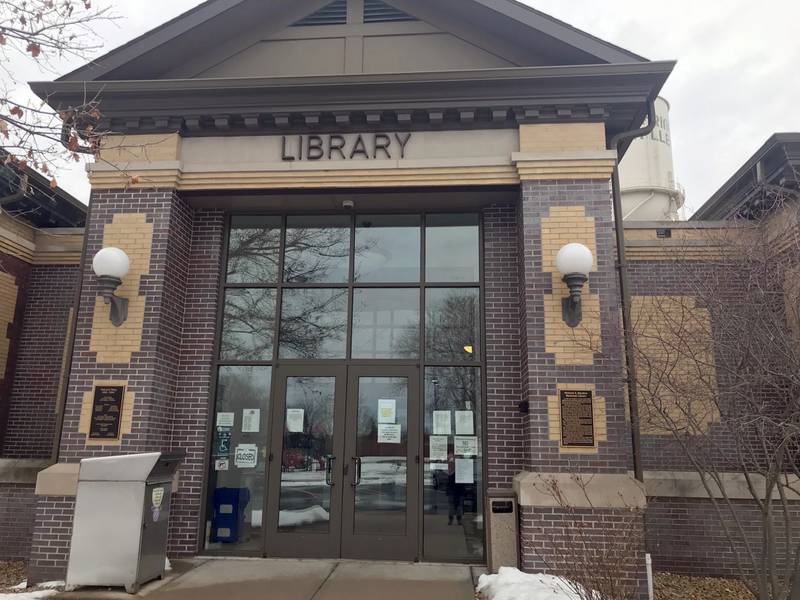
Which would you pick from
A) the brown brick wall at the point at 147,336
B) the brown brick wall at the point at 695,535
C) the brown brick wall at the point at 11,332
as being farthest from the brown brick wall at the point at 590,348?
the brown brick wall at the point at 11,332

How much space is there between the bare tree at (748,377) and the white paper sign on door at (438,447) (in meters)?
2.64

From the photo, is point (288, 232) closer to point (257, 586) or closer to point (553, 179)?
point (553, 179)

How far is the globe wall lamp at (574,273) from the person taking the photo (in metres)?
7.43

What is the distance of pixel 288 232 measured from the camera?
31.2ft

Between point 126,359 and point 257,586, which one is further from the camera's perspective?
point 126,359

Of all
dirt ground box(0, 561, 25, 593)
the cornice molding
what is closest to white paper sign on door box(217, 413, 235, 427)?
dirt ground box(0, 561, 25, 593)

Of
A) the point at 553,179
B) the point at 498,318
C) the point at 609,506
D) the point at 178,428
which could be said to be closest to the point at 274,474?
the point at 178,428

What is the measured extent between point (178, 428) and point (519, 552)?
4.86m

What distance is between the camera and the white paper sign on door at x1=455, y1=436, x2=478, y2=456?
27.7 ft

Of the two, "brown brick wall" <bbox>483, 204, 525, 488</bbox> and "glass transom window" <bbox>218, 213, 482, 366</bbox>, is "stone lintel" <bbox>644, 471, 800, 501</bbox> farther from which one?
"glass transom window" <bbox>218, 213, 482, 366</bbox>

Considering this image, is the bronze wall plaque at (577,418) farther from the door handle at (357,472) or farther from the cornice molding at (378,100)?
the cornice molding at (378,100)

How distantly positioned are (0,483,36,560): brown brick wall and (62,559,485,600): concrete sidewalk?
8.49ft

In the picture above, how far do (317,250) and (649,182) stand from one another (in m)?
19.7

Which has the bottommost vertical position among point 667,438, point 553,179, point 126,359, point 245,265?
point 667,438
